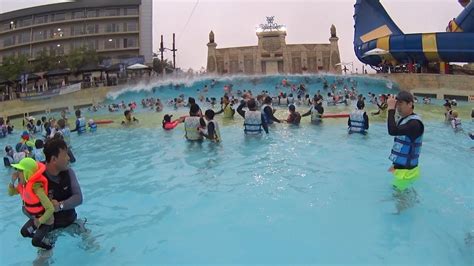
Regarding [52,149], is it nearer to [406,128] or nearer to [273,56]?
[406,128]

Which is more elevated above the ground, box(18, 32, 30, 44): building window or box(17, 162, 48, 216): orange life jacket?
box(18, 32, 30, 44): building window

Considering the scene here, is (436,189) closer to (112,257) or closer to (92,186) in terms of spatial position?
(112,257)

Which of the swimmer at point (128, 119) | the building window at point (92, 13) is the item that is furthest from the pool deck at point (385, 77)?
the building window at point (92, 13)

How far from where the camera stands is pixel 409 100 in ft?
16.4

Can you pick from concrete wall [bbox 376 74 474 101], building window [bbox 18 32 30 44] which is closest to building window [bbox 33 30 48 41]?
building window [bbox 18 32 30 44]

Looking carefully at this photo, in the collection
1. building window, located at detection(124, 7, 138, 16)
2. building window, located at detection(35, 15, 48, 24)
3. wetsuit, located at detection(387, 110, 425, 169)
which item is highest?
building window, located at detection(124, 7, 138, 16)

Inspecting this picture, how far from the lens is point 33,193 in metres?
3.71

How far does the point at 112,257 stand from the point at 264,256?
1.81 meters

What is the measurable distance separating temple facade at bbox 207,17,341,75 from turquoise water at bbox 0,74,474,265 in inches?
1815

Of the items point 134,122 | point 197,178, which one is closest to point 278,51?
point 134,122

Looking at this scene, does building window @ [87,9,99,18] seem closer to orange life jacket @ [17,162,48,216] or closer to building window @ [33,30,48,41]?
building window @ [33,30,48,41]

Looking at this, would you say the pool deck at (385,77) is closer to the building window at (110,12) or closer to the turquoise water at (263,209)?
the turquoise water at (263,209)

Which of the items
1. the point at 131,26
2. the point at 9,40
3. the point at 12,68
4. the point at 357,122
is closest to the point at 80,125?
the point at 357,122

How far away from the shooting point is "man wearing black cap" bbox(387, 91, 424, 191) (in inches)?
193
